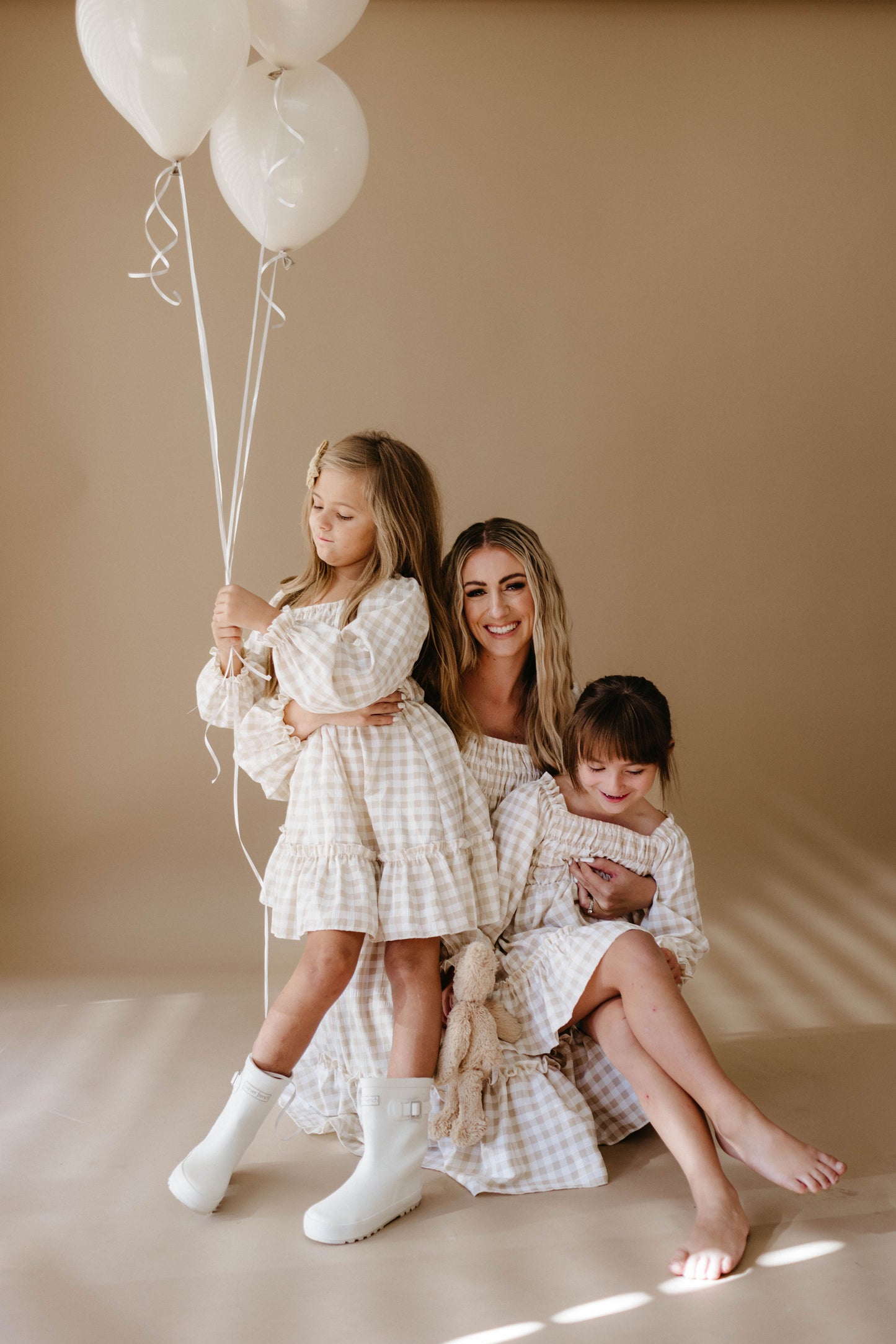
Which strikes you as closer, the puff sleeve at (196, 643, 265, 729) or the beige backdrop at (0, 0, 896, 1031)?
the puff sleeve at (196, 643, 265, 729)

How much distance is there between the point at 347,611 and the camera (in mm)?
2041

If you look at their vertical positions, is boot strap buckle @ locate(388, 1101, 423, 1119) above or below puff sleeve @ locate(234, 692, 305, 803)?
below

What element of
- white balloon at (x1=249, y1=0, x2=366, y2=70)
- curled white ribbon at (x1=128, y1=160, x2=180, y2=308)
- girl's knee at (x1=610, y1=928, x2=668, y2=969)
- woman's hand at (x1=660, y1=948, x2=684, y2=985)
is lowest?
woman's hand at (x1=660, y1=948, x2=684, y2=985)

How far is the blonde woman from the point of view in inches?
80.9

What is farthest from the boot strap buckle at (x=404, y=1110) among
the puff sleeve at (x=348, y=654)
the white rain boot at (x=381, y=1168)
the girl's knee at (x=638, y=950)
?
the puff sleeve at (x=348, y=654)

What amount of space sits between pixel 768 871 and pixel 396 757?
1.88 meters

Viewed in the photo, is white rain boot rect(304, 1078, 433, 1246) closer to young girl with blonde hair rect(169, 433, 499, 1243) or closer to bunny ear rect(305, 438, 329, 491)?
young girl with blonde hair rect(169, 433, 499, 1243)

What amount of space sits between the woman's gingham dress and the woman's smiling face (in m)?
0.28

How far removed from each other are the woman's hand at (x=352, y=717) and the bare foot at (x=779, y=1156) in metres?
0.81

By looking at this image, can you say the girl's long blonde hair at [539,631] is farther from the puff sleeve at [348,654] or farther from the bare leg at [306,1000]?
the bare leg at [306,1000]

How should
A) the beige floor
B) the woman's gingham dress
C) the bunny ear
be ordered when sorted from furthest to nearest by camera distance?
the bunny ear < the woman's gingham dress < the beige floor

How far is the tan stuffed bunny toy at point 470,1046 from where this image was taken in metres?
1.87

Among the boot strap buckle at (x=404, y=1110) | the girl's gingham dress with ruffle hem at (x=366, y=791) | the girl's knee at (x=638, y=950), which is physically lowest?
the boot strap buckle at (x=404, y=1110)

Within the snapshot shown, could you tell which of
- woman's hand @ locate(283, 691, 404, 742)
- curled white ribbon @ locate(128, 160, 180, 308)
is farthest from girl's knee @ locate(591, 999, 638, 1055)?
curled white ribbon @ locate(128, 160, 180, 308)
